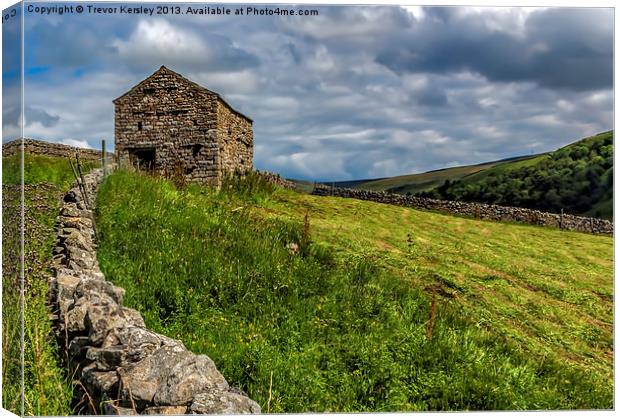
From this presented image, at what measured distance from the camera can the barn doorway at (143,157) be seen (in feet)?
65.6

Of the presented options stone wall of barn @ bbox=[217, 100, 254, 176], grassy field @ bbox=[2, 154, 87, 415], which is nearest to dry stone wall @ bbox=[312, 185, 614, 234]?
stone wall of barn @ bbox=[217, 100, 254, 176]

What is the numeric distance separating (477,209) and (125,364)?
71.5 ft

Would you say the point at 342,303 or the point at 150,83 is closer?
the point at 342,303

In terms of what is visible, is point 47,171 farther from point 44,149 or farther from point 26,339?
point 26,339

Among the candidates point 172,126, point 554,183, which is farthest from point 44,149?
point 554,183

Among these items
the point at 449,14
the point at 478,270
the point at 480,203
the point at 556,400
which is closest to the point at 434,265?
the point at 478,270

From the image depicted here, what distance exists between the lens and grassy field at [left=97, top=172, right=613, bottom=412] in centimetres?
709

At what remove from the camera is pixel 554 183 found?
56.5ft

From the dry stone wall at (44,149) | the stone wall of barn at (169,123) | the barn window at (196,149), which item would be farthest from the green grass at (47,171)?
the barn window at (196,149)

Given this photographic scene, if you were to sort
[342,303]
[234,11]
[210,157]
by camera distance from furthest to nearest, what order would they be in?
[210,157]
[342,303]
[234,11]

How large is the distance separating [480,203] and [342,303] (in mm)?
18135

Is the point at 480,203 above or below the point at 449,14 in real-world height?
below

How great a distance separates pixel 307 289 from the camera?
8.92m

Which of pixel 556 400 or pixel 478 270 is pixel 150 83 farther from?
pixel 556 400
